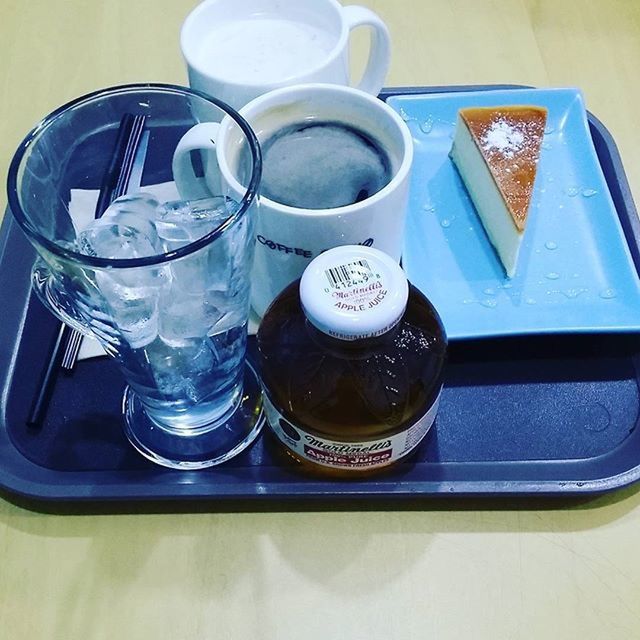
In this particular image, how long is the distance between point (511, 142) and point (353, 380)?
34cm

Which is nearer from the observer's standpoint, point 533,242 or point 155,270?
point 155,270

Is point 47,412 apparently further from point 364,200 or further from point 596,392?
point 596,392

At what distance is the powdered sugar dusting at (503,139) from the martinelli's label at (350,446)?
29cm

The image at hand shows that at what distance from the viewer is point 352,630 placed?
1.72ft

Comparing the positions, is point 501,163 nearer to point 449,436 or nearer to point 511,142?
point 511,142

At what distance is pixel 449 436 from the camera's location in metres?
0.59

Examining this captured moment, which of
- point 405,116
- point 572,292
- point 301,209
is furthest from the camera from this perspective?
point 405,116

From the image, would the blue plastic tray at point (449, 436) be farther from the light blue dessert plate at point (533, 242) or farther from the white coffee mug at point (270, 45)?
the white coffee mug at point (270, 45)

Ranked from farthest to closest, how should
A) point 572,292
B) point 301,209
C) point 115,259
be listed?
point 572,292 < point 301,209 < point 115,259

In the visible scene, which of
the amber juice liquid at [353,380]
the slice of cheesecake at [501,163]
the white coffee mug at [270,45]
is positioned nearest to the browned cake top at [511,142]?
the slice of cheesecake at [501,163]

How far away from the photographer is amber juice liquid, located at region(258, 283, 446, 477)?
1.68ft

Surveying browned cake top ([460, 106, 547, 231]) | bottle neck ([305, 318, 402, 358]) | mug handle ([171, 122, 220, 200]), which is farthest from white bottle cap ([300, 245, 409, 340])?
browned cake top ([460, 106, 547, 231])

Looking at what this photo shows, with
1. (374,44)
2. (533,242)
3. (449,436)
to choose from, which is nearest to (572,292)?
(533,242)

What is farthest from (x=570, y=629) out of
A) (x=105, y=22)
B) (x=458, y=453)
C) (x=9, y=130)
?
(x=105, y=22)
